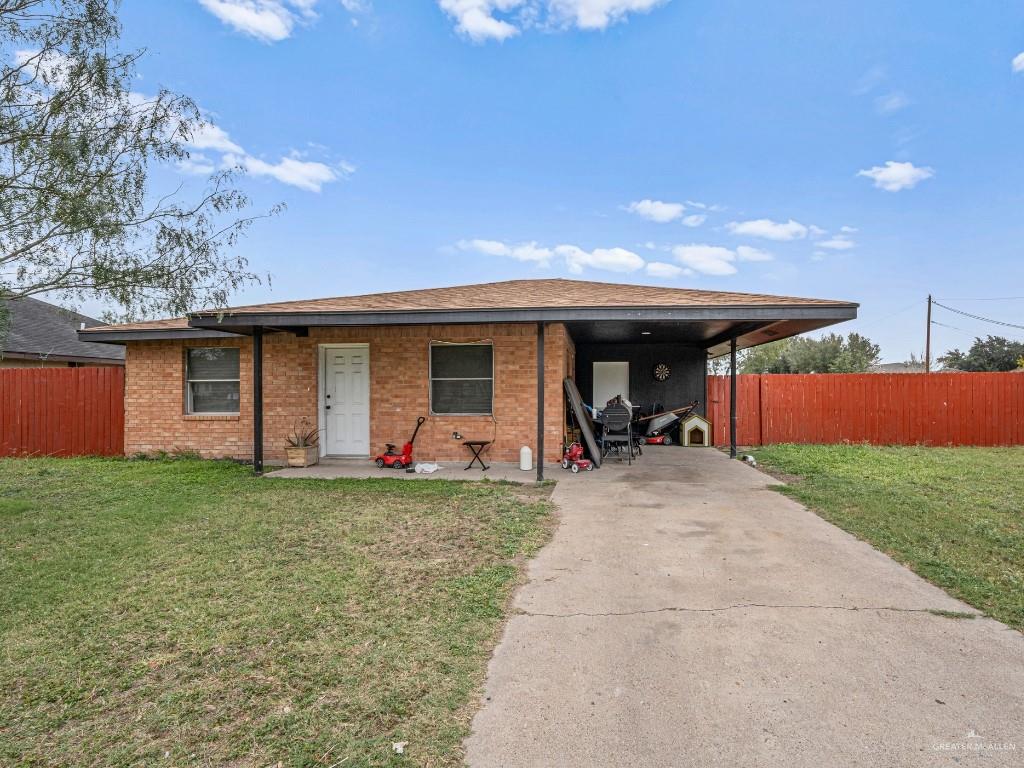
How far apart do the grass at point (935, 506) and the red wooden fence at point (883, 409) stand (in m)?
1.16

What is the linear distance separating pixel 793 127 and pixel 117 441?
1640 centimetres

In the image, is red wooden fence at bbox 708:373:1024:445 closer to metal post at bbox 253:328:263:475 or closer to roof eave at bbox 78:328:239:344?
metal post at bbox 253:328:263:475

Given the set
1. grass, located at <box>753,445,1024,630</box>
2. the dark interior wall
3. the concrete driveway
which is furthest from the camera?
the dark interior wall

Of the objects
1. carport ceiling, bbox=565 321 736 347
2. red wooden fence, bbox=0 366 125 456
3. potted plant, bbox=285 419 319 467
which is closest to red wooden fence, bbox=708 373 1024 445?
carport ceiling, bbox=565 321 736 347

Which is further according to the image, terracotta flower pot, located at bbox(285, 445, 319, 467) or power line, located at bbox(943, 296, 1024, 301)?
power line, located at bbox(943, 296, 1024, 301)

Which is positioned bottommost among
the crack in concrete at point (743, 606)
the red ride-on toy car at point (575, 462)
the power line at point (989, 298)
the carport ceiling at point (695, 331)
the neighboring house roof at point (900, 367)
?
the crack in concrete at point (743, 606)

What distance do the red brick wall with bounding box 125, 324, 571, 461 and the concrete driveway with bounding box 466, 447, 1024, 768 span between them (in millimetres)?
4041

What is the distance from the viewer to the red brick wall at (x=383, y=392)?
8.30 metres

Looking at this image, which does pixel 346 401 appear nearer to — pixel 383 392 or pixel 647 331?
pixel 383 392

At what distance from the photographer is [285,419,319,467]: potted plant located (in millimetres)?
8266

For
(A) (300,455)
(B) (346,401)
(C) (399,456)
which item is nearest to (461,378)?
(C) (399,456)

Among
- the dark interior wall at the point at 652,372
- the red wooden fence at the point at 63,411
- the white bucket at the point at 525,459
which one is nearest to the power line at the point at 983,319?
the dark interior wall at the point at 652,372

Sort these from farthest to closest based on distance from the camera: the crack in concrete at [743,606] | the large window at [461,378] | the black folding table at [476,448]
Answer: the large window at [461,378] → the black folding table at [476,448] → the crack in concrete at [743,606]

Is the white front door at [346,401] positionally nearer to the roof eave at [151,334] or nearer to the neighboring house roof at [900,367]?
the roof eave at [151,334]
